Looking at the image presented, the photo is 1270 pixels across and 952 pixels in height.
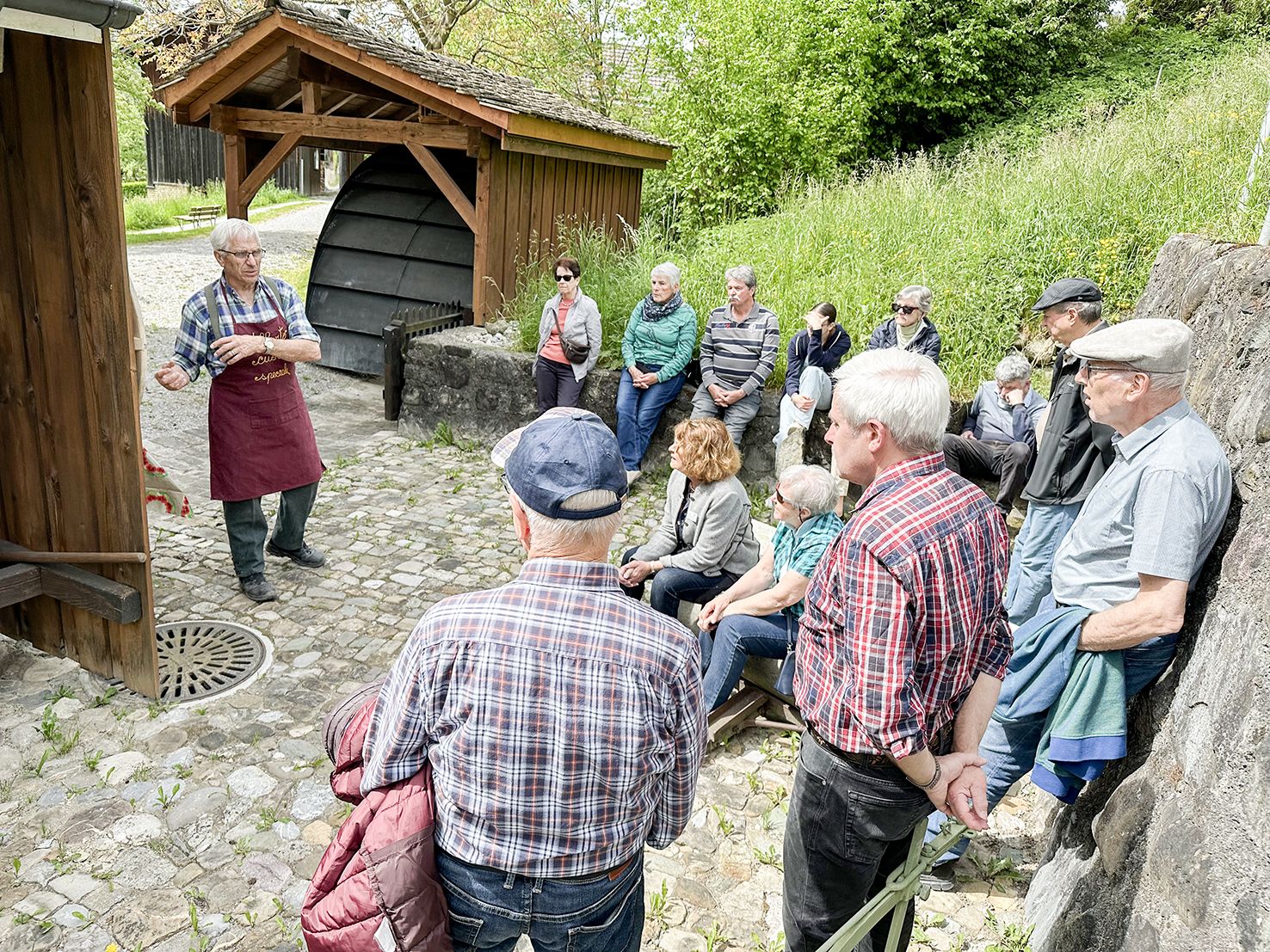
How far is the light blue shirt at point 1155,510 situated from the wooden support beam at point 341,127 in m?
7.98

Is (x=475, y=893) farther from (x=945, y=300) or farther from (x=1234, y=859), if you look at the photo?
(x=945, y=300)

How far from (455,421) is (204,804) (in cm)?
533

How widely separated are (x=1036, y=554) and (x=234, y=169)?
9865 mm

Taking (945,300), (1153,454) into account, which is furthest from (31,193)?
(945,300)

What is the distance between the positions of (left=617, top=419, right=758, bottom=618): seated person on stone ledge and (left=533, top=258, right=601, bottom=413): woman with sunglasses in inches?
135

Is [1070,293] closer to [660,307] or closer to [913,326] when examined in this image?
[913,326]

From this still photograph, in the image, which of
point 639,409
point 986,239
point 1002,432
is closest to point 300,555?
point 639,409

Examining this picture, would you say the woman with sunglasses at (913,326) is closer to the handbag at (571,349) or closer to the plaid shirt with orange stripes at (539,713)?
the handbag at (571,349)

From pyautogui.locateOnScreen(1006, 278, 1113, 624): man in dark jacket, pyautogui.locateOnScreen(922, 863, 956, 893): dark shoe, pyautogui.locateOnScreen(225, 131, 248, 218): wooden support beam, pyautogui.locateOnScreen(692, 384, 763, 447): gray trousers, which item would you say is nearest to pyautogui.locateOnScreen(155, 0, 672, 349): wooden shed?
pyautogui.locateOnScreen(225, 131, 248, 218): wooden support beam

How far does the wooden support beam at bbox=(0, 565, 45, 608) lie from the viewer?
4219 mm

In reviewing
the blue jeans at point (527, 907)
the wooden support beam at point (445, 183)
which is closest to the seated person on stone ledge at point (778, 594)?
the blue jeans at point (527, 907)

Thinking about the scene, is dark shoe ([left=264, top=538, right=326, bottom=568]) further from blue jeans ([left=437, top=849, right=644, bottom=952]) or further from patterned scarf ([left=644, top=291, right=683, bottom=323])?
blue jeans ([left=437, top=849, right=644, bottom=952])

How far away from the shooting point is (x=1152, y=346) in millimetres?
2514

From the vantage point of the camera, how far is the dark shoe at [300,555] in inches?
226
